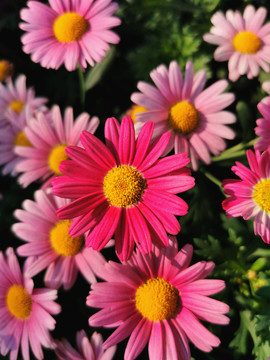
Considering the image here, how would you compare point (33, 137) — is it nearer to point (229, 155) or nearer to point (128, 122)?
point (128, 122)

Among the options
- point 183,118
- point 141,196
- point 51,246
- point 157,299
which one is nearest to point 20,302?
point 51,246

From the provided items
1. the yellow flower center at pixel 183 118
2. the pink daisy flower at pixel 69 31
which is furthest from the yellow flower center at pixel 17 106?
the yellow flower center at pixel 183 118

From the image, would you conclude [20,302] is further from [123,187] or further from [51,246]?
[123,187]

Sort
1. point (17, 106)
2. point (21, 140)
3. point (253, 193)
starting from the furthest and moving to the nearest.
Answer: point (17, 106) → point (21, 140) → point (253, 193)

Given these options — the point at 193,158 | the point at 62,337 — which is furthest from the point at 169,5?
the point at 62,337

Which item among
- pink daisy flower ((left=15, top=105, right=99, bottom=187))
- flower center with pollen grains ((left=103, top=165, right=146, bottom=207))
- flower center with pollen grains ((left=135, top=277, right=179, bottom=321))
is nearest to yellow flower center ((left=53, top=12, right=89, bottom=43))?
pink daisy flower ((left=15, top=105, right=99, bottom=187))

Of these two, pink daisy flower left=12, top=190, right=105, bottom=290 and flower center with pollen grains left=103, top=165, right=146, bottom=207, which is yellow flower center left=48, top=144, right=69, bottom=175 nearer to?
pink daisy flower left=12, top=190, right=105, bottom=290
